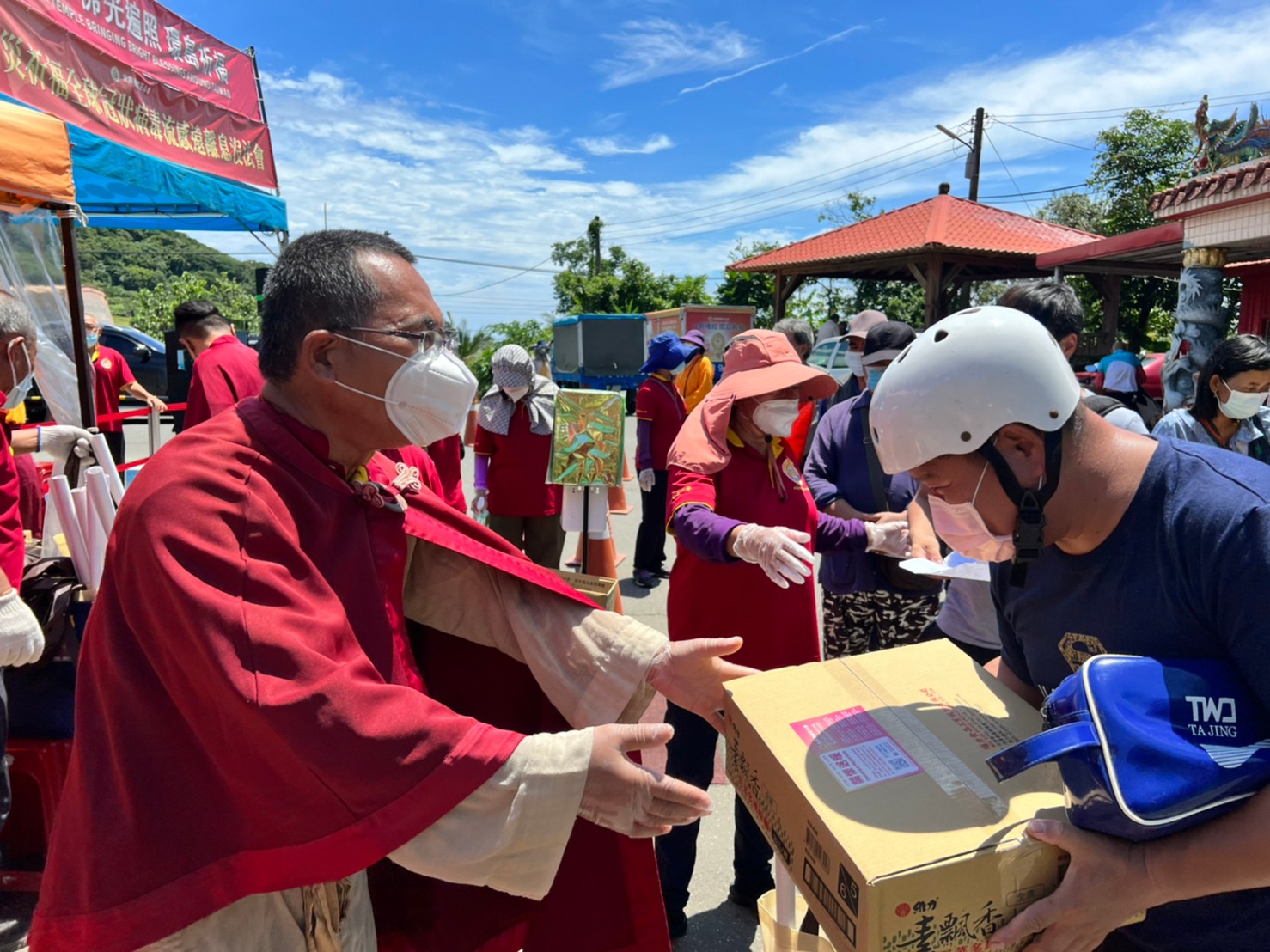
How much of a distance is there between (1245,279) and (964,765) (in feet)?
53.0

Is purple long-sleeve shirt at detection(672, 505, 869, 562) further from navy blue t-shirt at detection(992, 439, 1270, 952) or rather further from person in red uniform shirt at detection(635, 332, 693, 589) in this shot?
person in red uniform shirt at detection(635, 332, 693, 589)

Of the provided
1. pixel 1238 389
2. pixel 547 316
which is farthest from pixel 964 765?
pixel 547 316

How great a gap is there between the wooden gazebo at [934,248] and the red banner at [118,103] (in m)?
11.3

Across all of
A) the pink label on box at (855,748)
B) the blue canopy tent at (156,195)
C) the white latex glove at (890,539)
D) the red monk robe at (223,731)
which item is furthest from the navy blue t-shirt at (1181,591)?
the blue canopy tent at (156,195)

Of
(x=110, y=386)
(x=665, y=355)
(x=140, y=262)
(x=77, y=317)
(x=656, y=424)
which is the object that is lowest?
(x=656, y=424)

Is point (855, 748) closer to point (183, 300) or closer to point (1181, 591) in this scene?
point (1181, 591)

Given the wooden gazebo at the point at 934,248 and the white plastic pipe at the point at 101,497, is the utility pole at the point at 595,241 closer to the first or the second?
the wooden gazebo at the point at 934,248

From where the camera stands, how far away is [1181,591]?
3.99ft

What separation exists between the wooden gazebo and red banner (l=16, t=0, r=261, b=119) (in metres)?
11.3

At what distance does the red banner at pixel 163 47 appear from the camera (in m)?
6.83

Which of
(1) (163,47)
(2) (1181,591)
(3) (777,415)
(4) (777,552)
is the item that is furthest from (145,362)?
(2) (1181,591)

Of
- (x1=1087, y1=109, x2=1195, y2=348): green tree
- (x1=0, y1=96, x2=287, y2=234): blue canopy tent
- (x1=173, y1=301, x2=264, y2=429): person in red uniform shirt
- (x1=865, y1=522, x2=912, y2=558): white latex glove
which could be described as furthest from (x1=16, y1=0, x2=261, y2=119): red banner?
(x1=1087, y1=109, x2=1195, y2=348): green tree

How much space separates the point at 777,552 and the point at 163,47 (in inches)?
358

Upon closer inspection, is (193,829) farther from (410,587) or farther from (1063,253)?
(1063,253)
